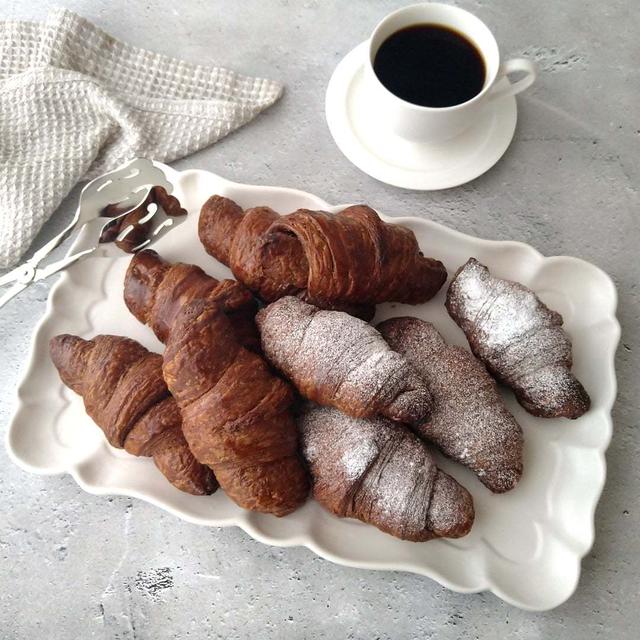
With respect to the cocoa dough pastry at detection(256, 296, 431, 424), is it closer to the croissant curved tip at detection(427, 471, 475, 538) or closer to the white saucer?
the croissant curved tip at detection(427, 471, 475, 538)

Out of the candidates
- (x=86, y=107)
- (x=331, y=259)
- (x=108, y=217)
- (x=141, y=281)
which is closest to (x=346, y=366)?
(x=331, y=259)

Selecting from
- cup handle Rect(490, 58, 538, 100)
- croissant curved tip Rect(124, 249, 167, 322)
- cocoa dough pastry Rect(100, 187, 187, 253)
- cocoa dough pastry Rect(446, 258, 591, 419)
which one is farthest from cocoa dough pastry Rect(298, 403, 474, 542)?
cup handle Rect(490, 58, 538, 100)

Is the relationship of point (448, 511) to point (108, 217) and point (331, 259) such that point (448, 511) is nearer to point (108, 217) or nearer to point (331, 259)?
point (331, 259)

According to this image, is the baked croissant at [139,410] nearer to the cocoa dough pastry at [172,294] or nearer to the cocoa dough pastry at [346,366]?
the cocoa dough pastry at [172,294]

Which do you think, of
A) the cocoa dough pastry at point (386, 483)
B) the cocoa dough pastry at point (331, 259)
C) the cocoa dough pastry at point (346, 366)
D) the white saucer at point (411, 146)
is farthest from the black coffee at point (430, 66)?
the cocoa dough pastry at point (386, 483)

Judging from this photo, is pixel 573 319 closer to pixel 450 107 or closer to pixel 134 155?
pixel 450 107

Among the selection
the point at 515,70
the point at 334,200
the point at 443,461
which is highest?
the point at 515,70
